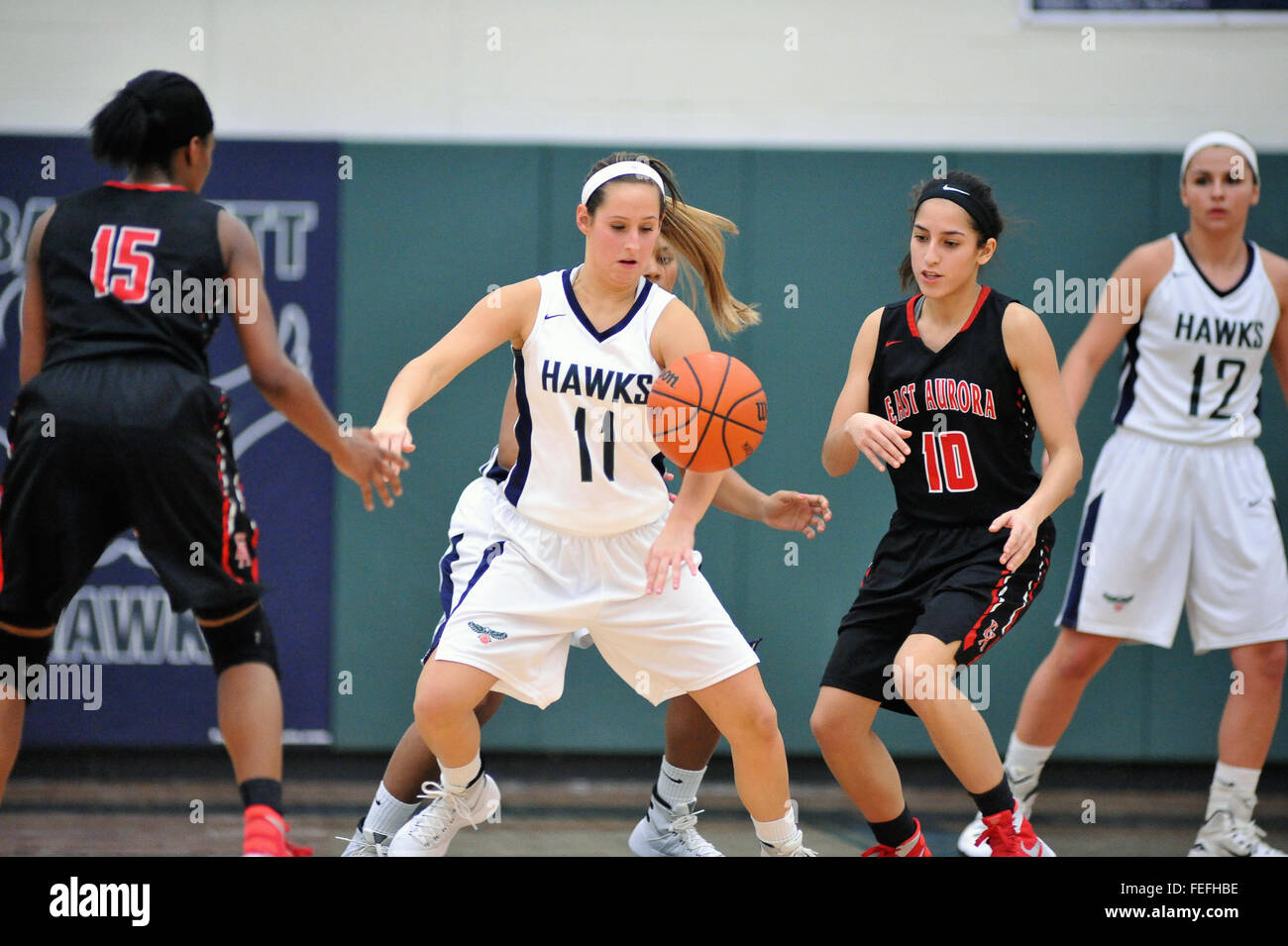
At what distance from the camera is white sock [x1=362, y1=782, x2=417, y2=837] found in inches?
159

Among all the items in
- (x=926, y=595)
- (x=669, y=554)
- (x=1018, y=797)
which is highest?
(x=669, y=554)

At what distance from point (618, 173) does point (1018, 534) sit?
1.45 meters

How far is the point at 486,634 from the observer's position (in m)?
3.56

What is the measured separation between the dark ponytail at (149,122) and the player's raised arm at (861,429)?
187 cm

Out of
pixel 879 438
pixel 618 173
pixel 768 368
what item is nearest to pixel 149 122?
pixel 618 173

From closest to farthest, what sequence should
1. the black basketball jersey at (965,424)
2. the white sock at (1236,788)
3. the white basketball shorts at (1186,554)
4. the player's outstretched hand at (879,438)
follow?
the player's outstretched hand at (879,438), the black basketball jersey at (965,424), the white sock at (1236,788), the white basketball shorts at (1186,554)

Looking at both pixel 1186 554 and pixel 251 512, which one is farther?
Answer: pixel 251 512

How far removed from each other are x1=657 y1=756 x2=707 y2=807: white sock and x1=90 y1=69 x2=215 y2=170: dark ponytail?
7.66ft

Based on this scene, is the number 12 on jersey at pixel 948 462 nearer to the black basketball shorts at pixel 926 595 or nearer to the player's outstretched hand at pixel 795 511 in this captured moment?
the black basketball shorts at pixel 926 595

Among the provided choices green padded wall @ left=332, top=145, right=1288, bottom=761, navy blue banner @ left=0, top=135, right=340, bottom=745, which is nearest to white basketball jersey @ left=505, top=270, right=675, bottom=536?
green padded wall @ left=332, top=145, right=1288, bottom=761

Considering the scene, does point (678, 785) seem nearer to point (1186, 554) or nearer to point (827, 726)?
point (827, 726)

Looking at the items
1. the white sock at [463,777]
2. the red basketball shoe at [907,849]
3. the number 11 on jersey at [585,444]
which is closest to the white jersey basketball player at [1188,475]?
the red basketball shoe at [907,849]

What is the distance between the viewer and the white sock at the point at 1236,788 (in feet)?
14.9
